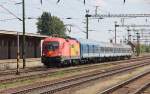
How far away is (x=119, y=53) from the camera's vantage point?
73.5m

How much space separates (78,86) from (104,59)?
41.7 m

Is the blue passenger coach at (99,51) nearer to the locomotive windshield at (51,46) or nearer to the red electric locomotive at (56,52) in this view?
the red electric locomotive at (56,52)

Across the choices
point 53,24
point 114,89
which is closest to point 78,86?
point 114,89

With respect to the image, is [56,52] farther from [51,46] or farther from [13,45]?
[13,45]

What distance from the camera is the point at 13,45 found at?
1966 inches

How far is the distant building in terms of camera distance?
45969 millimetres

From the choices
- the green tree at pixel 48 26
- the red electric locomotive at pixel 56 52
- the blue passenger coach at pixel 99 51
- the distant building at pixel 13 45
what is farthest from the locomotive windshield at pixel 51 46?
the green tree at pixel 48 26

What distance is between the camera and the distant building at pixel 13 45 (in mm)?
45969

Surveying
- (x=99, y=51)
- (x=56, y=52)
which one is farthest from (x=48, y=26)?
(x=56, y=52)

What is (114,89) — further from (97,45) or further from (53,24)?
(53,24)

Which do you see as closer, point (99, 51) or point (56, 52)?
point (56, 52)

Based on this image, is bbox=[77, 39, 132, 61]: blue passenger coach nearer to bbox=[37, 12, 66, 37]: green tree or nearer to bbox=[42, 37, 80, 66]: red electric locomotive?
bbox=[42, 37, 80, 66]: red electric locomotive

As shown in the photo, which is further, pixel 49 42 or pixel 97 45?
pixel 97 45

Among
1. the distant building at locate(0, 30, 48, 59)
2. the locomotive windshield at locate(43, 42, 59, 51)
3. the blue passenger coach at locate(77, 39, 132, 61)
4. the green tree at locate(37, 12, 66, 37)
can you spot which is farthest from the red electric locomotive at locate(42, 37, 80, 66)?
the green tree at locate(37, 12, 66, 37)
